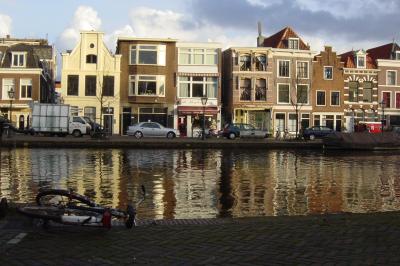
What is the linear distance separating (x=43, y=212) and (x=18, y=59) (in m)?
52.6

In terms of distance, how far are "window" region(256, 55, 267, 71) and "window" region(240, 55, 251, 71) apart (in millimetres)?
1020

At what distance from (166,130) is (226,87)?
17.0 m

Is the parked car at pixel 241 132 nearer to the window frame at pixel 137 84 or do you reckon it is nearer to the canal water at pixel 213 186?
the window frame at pixel 137 84

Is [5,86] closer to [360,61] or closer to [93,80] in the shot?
[93,80]

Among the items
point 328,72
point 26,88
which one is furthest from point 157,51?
point 328,72

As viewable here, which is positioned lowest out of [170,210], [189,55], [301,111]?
[170,210]

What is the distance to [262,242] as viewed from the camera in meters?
7.14

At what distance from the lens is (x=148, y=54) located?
5844 centimetres

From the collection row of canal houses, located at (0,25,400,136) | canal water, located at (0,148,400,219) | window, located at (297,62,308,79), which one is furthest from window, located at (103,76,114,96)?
canal water, located at (0,148,400,219)

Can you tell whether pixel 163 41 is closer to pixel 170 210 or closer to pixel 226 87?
pixel 226 87

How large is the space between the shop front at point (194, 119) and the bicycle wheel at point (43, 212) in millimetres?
49062

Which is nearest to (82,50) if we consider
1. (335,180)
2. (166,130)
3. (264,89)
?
(166,130)

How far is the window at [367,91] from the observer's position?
2546 inches

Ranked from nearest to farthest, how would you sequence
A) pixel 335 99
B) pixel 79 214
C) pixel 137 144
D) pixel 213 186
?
1. pixel 79 214
2. pixel 213 186
3. pixel 137 144
4. pixel 335 99
